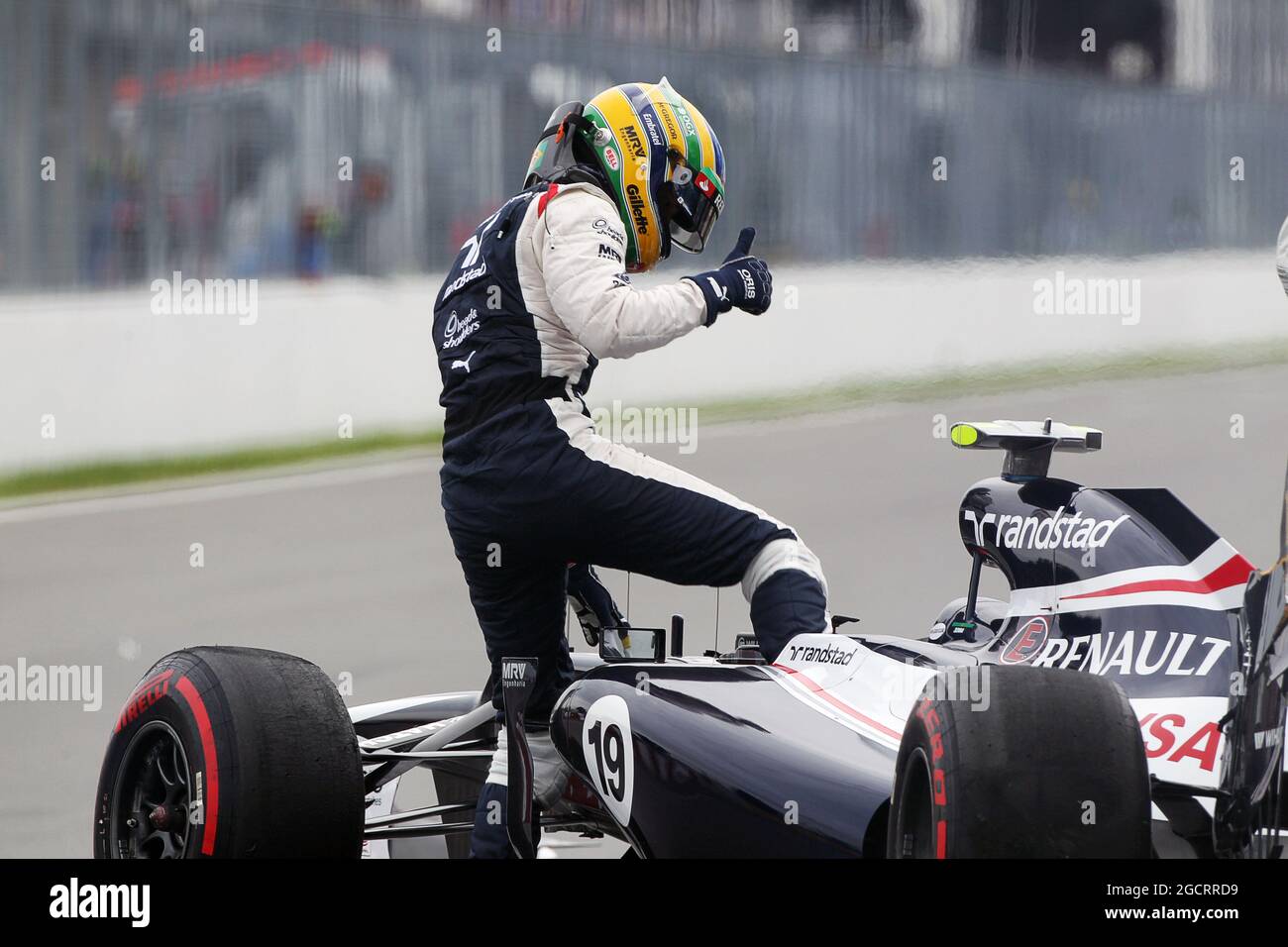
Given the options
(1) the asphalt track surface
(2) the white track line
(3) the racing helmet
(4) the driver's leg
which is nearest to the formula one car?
(4) the driver's leg

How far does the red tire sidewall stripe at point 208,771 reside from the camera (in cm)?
306

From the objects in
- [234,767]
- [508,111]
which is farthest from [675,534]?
[508,111]

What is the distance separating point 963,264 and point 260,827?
22.0ft

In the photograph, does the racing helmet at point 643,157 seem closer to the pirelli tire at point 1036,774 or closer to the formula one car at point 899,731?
the formula one car at point 899,731

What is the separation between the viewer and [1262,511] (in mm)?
8109

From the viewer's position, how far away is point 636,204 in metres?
3.53

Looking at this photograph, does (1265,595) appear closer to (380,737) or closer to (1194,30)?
(380,737)

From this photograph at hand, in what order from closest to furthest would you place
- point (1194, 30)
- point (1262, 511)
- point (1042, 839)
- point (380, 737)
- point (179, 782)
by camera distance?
point (1042, 839), point (179, 782), point (380, 737), point (1262, 511), point (1194, 30)

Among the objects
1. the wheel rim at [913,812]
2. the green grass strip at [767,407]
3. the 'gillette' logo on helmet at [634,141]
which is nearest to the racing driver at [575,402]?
the 'gillette' logo on helmet at [634,141]

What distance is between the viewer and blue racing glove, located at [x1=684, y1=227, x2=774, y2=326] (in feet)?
10.7

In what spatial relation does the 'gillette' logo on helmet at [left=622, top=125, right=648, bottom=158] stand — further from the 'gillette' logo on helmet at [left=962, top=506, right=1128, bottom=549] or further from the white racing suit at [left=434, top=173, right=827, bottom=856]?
the 'gillette' logo on helmet at [left=962, top=506, right=1128, bottom=549]

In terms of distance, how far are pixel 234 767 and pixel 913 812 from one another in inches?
50.5

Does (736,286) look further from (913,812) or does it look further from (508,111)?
(508,111)

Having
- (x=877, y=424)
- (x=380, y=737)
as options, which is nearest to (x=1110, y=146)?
(x=877, y=424)
